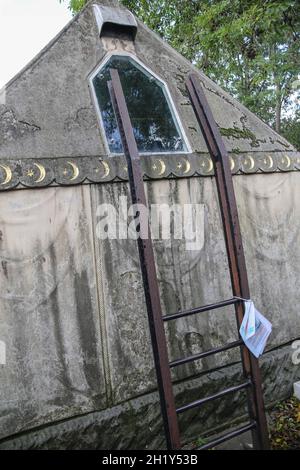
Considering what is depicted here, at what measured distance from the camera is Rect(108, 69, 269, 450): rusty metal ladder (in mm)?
2150

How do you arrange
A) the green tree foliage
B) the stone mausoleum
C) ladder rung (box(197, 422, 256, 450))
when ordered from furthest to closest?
the green tree foliage → the stone mausoleum → ladder rung (box(197, 422, 256, 450))

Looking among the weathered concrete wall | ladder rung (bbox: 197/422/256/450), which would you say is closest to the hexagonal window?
the weathered concrete wall

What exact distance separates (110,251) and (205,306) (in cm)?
94

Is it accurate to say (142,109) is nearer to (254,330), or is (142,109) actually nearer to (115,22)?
(115,22)

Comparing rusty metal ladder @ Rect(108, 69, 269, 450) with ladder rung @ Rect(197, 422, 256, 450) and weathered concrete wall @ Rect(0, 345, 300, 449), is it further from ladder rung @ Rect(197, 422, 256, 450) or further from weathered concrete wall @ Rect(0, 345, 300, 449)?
weathered concrete wall @ Rect(0, 345, 300, 449)

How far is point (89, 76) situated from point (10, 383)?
2.56 meters

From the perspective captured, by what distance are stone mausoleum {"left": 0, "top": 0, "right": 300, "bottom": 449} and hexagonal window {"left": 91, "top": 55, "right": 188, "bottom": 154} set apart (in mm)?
12

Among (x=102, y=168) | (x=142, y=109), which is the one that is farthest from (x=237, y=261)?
(x=142, y=109)

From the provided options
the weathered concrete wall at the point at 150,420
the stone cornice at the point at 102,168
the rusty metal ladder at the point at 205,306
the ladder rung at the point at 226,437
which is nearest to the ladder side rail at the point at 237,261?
the rusty metal ladder at the point at 205,306

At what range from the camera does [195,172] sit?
3219mm

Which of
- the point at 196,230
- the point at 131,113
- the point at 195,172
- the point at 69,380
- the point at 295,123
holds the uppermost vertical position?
the point at 295,123

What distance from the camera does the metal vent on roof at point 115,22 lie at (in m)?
3.40
